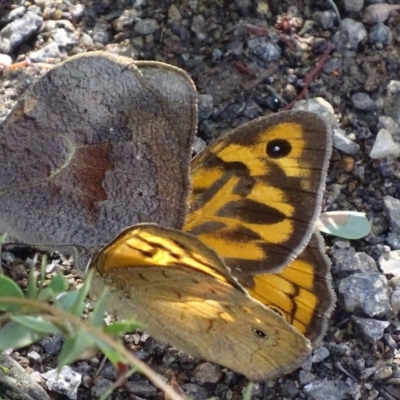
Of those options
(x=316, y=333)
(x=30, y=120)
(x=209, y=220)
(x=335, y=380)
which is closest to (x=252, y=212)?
(x=209, y=220)

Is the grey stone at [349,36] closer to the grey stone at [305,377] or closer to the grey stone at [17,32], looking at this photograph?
the grey stone at [17,32]

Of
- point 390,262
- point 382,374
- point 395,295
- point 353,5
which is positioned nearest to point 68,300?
point 382,374

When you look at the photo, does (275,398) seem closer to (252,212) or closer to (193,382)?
(193,382)

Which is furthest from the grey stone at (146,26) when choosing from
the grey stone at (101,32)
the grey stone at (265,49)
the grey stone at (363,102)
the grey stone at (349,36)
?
the grey stone at (363,102)

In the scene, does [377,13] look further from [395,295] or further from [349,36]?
[395,295]

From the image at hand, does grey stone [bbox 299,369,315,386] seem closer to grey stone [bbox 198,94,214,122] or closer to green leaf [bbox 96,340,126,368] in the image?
grey stone [bbox 198,94,214,122]

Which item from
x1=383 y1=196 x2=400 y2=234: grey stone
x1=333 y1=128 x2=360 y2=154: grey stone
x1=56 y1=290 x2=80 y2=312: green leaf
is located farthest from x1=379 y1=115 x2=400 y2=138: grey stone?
x1=56 y1=290 x2=80 y2=312: green leaf

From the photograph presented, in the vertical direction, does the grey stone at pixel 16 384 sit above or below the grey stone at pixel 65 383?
above
